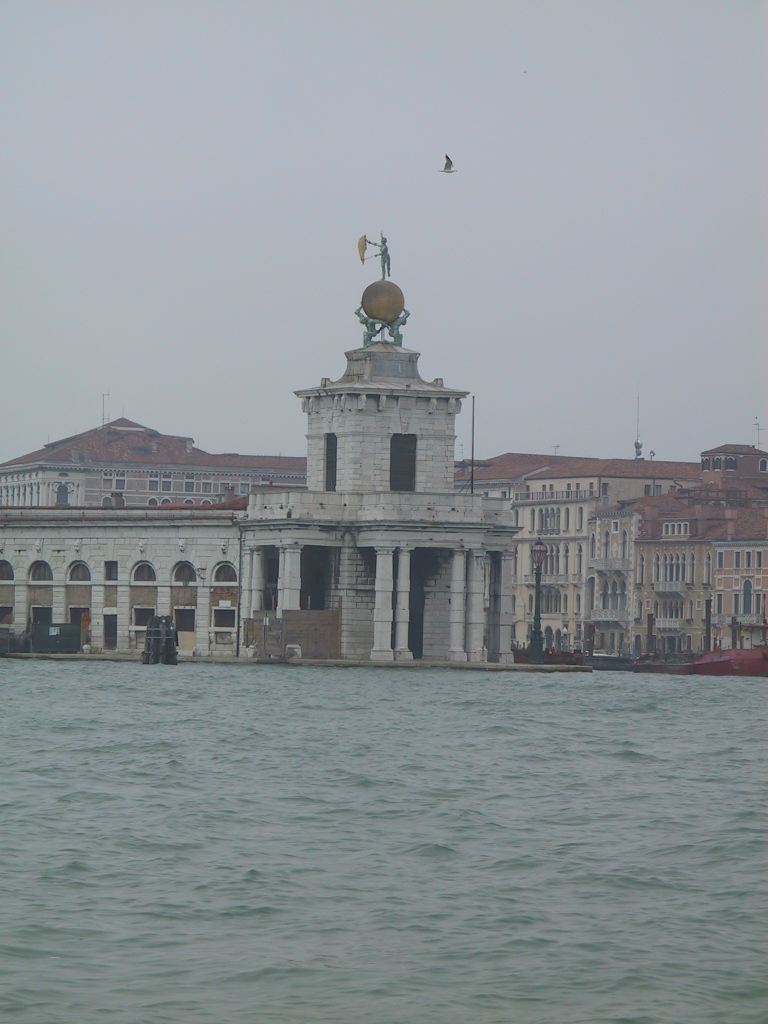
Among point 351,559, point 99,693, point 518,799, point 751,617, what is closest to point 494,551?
point 351,559

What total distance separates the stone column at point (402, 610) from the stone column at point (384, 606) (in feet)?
0.82

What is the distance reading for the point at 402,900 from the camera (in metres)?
23.1

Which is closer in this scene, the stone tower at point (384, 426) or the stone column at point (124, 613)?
the stone tower at point (384, 426)

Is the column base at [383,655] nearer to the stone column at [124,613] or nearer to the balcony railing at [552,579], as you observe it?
the stone column at [124,613]

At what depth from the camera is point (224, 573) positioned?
272ft

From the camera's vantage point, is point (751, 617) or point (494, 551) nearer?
point (494, 551)

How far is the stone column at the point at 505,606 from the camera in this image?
266 ft

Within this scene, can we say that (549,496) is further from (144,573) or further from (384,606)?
(384,606)

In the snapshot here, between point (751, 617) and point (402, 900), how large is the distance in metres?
97.5

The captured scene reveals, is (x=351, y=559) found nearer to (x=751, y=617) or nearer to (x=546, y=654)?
(x=546, y=654)

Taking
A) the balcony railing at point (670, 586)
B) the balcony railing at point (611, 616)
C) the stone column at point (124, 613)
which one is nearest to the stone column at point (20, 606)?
the stone column at point (124, 613)

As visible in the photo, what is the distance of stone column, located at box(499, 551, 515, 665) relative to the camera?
8106 cm

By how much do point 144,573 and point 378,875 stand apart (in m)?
60.9

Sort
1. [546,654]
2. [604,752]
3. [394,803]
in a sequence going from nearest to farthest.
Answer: [394,803], [604,752], [546,654]
